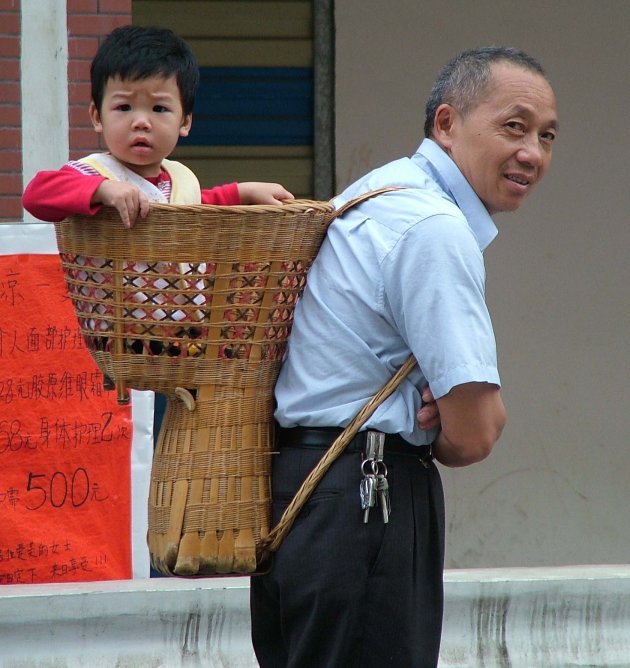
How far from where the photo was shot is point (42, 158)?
4.82 metres

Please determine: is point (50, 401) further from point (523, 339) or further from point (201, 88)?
point (523, 339)

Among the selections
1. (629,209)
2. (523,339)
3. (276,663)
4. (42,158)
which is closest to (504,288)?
(523,339)

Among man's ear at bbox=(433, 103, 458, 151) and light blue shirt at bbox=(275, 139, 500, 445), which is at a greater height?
man's ear at bbox=(433, 103, 458, 151)

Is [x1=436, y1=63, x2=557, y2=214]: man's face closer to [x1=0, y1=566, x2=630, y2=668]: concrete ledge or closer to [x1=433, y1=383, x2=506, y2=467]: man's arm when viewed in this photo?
[x1=433, y1=383, x2=506, y2=467]: man's arm

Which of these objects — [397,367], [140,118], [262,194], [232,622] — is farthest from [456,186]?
[232,622]

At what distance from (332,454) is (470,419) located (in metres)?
0.28

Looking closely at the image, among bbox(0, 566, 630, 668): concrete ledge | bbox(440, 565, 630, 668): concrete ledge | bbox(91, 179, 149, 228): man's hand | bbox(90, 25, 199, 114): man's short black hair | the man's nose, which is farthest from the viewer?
bbox(440, 565, 630, 668): concrete ledge

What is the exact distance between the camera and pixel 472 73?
2.76 meters

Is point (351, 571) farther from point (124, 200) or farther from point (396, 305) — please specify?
point (124, 200)

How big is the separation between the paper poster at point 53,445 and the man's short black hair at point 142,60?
169 centimetres

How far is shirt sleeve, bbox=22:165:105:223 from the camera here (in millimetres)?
2516

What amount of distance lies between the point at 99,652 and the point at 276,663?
150cm

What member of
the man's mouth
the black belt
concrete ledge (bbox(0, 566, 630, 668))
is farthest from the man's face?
concrete ledge (bbox(0, 566, 630, 668))

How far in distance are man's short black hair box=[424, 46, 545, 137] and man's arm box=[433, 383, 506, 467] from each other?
610 mm
